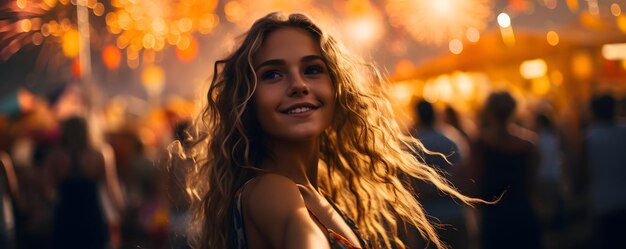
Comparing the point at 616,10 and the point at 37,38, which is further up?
the point at 37,38

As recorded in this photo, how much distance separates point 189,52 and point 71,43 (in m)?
2.35

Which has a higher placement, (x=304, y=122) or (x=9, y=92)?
(x=304, y=122)

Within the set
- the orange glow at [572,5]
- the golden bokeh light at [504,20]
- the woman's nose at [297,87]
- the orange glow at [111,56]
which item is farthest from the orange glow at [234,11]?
the woman's nose at [297,87]

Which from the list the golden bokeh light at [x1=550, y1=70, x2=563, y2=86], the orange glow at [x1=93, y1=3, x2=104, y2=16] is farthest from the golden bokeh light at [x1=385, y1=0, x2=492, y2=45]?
the orange glow at [x1=93, y1=3, x2=104, y2=16]

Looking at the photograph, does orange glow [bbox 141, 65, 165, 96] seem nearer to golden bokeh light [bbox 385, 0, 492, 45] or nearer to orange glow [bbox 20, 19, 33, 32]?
golden bokeh light [bbox 385, 0, 492, 45]

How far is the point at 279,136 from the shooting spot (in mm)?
2188

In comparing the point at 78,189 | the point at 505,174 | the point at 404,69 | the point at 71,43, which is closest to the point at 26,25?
the point at 71,43

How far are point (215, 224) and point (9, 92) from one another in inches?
330

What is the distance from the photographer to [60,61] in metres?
11.3

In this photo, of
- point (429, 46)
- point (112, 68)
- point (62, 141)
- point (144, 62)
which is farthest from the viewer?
point (144, 62)

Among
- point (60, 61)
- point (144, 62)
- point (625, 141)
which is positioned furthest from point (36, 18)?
point (625, 141)

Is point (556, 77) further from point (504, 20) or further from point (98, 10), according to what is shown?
point (98, 10)

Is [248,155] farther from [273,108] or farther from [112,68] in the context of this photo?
[112,68]

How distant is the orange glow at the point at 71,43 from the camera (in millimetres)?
10750
